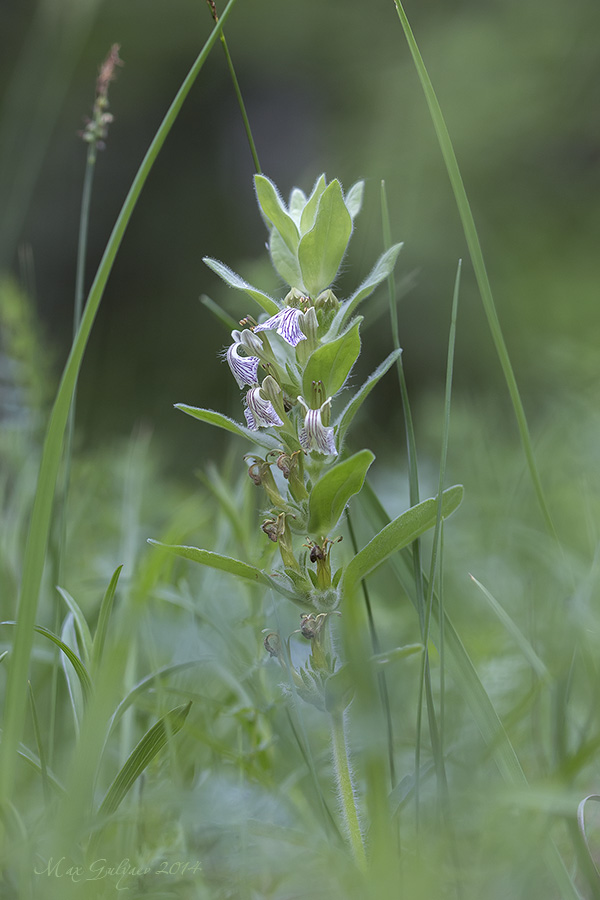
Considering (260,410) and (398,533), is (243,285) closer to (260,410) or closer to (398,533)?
(260,410)

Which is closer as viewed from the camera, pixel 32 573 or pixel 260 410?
pixel 32 573

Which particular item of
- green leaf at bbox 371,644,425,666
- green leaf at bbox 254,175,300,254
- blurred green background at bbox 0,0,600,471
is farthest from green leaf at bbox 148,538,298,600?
blurred green background at bbox 0,0,600,471

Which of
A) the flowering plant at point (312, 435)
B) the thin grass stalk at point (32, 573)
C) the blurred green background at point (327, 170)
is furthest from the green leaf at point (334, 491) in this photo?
the blurred green background at point (327, 170)

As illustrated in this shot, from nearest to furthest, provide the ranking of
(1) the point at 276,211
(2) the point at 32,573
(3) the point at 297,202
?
(2) the point at 32,573 < (1) the point at 276,211 < (3) the point at 297,202

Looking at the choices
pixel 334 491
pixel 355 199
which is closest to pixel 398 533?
pixel 334 491

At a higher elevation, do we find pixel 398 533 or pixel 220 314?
pixel 220 314

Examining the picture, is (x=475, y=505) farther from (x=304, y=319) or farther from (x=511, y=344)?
(x=511, y=344)

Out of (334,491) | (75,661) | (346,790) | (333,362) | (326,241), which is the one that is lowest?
(346,790)

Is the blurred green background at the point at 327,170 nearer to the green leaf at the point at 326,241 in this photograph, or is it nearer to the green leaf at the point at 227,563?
the green leaf at the point at 326,241

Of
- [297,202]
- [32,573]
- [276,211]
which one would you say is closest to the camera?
[32,573]
